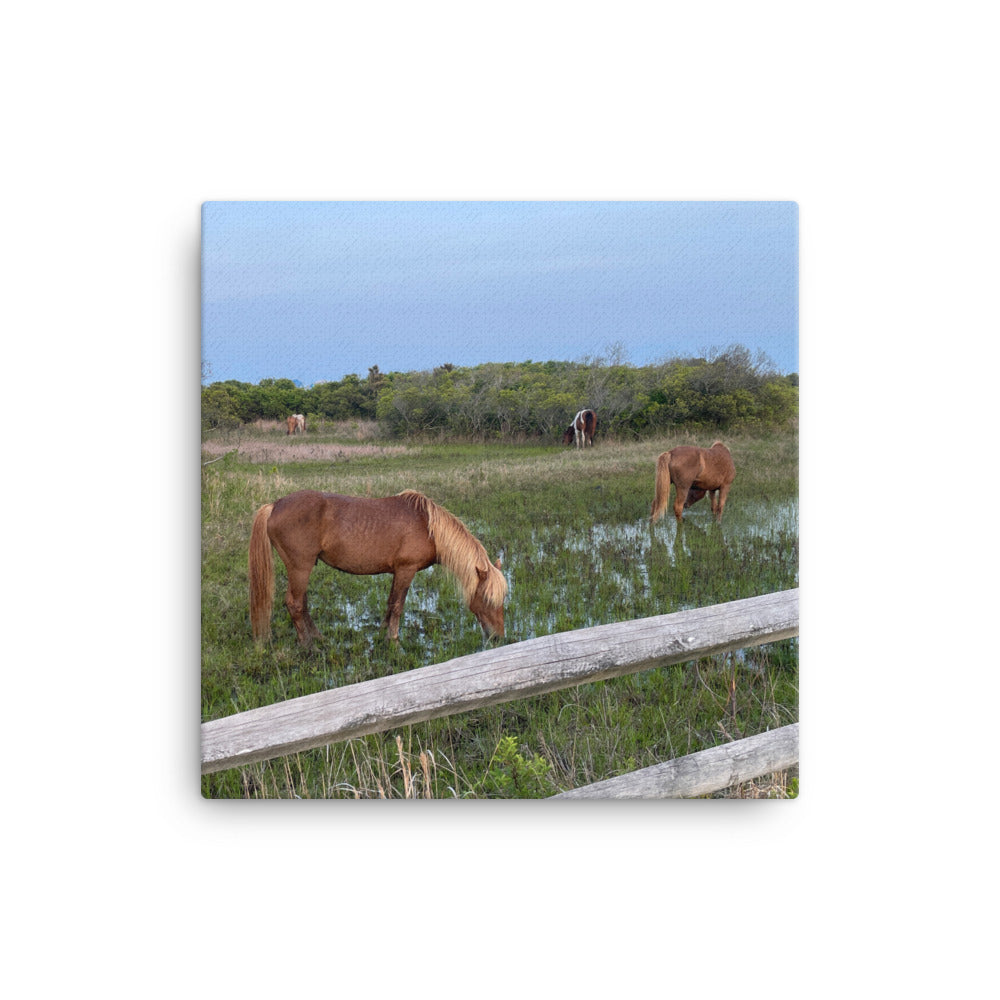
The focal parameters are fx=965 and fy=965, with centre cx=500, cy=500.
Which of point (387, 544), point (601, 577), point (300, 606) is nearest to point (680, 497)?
point (601, 577)

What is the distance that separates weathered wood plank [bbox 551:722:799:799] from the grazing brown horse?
2.79 feet

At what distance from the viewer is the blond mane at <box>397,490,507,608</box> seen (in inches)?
141

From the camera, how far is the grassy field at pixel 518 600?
136 inches

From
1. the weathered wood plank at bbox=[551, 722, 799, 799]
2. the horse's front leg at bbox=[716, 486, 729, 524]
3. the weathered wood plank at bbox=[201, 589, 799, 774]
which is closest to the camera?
the weathered wood plank at bbox=[201, 589, 799, 774]

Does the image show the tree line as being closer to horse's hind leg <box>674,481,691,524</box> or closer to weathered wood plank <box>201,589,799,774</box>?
horse's hind leg <box>674,481,691,524</box>

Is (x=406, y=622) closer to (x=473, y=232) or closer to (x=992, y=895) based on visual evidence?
(x=473, y=232)

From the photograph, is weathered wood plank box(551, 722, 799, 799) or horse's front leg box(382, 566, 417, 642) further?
horse's front leg box(382, 566, 417, 642)

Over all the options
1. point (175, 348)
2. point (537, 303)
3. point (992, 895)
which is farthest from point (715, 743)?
point (175, 348)

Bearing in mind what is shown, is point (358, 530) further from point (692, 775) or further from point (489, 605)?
Answer: point (692, 775)

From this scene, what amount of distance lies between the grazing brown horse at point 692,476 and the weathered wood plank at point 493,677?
0.40 meters

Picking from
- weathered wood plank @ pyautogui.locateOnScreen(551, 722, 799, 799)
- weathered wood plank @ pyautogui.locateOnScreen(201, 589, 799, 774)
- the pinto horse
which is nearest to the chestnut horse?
weathered wood plank @ pyautogui.locateOnScreen(201, 589, 799, 774)

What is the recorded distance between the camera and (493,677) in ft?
11.1

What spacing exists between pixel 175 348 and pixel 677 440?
1905mm

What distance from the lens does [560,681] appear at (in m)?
3.42
